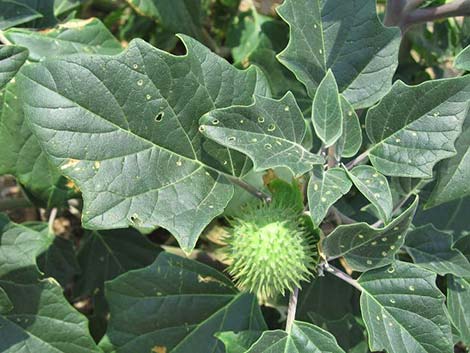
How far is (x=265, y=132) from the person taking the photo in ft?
3.92

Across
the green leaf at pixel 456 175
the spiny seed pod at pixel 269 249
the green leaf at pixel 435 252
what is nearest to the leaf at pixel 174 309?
the spiny seed pod at pixel 269 249

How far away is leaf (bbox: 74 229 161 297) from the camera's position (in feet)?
5.80

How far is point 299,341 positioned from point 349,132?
43 centimetres

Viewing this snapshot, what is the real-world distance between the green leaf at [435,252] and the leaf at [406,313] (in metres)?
0.12

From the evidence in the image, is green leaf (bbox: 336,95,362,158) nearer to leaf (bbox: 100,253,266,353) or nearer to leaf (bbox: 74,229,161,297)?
leaf (bbox: 100,253,266,353)

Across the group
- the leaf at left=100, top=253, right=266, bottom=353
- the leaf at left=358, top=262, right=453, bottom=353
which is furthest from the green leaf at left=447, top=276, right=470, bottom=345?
the leaf at left=100, top=253, right=266, bottom=353

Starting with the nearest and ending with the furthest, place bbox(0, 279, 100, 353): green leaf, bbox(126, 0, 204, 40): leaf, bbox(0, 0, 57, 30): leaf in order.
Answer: bbox(0, 279, 100, 353): green leaf → bbox(0, 0, 57, 30): leaf → bbox(126, 0, 204, 40): leaf

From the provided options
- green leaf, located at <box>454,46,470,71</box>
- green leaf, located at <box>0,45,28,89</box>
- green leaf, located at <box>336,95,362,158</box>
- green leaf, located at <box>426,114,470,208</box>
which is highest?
green leaf, located at <box>454,46,470,71</box>

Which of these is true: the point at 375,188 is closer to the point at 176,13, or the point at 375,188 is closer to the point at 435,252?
the point at 435,252

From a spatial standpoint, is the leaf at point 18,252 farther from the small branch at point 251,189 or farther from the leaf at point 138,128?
the small branch at point 251,189

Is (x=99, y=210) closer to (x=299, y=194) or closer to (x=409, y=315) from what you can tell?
(x=299, y=194)

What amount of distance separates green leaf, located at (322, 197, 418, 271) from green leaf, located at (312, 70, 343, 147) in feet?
0.58

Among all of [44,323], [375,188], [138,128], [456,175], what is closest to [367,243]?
[375,188]

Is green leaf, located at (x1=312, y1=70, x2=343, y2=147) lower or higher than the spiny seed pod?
higher
